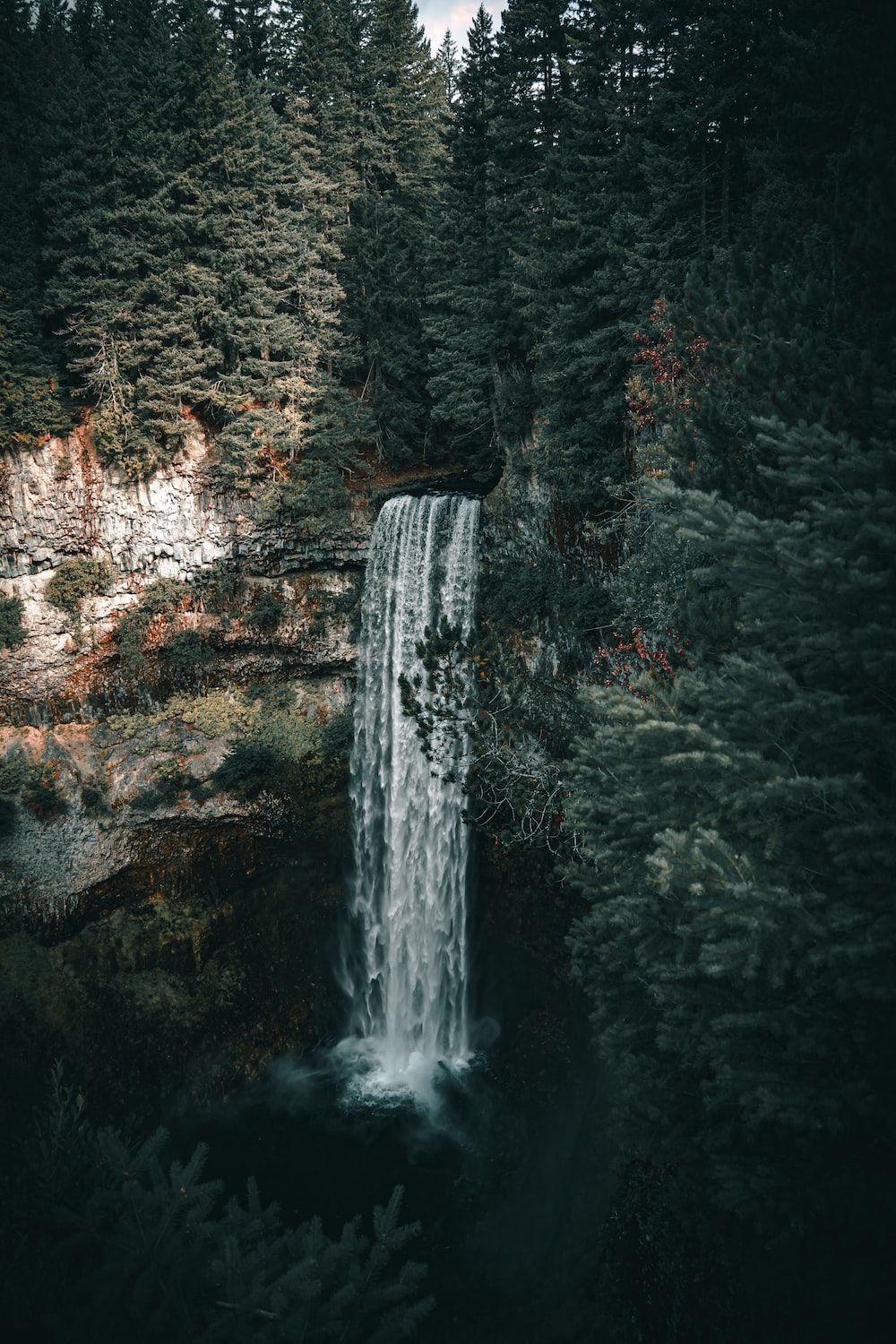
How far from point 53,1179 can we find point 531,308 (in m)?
16.2

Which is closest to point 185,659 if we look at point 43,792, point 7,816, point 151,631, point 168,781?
point 151,631

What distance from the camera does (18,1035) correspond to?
15.7 metres

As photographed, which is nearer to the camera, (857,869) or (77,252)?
(857,869)

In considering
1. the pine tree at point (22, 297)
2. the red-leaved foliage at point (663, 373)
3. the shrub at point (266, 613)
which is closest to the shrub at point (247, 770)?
the shrub at point (266, 613)

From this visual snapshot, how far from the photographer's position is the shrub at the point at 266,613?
20047mm

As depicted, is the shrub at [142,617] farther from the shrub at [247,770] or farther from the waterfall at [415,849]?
the waterfall at [415,849]

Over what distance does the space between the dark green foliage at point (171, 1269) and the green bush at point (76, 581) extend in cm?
1711

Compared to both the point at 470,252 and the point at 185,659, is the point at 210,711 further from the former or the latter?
the point at 470,252

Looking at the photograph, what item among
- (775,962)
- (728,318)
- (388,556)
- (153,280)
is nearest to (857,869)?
(775,962)

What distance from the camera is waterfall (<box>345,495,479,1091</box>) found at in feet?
52.6

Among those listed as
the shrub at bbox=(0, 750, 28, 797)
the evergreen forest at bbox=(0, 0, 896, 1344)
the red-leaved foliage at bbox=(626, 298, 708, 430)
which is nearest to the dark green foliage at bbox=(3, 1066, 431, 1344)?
the evergreen forest at bbox=(0, 0, 896, 1344)

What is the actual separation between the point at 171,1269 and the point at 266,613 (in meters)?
16.9

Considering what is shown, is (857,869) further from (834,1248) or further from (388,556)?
(388,556)

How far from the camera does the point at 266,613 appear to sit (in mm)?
20000
